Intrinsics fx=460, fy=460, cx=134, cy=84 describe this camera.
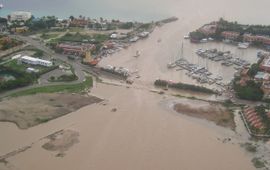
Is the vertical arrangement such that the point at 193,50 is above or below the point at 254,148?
above

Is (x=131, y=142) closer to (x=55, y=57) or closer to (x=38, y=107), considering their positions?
(x=38, y=107)

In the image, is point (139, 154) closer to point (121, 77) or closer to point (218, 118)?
point (218, 118)

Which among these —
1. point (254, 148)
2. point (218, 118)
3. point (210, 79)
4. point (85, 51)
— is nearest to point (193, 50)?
point (210, 79)

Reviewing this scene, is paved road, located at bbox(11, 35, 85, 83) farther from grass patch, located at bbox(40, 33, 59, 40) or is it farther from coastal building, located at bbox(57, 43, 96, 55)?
grass patch, located at bbox(40, 33, 59, 40)

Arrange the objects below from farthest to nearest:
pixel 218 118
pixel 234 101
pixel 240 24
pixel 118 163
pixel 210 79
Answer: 1. pixel 240 24
2. pixel 210 79
3. pixel 234 101
4. pixel 218 118
5. pixel 118 163

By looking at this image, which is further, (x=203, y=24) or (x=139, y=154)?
(x=203, y=24)

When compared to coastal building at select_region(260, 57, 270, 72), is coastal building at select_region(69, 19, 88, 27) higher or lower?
higher

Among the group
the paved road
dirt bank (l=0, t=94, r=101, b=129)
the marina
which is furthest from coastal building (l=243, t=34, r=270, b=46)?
dirt bank (l=0, t=94, r=101, b=129)

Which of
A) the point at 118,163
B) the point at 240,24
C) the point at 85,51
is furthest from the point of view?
the point at 240,24
